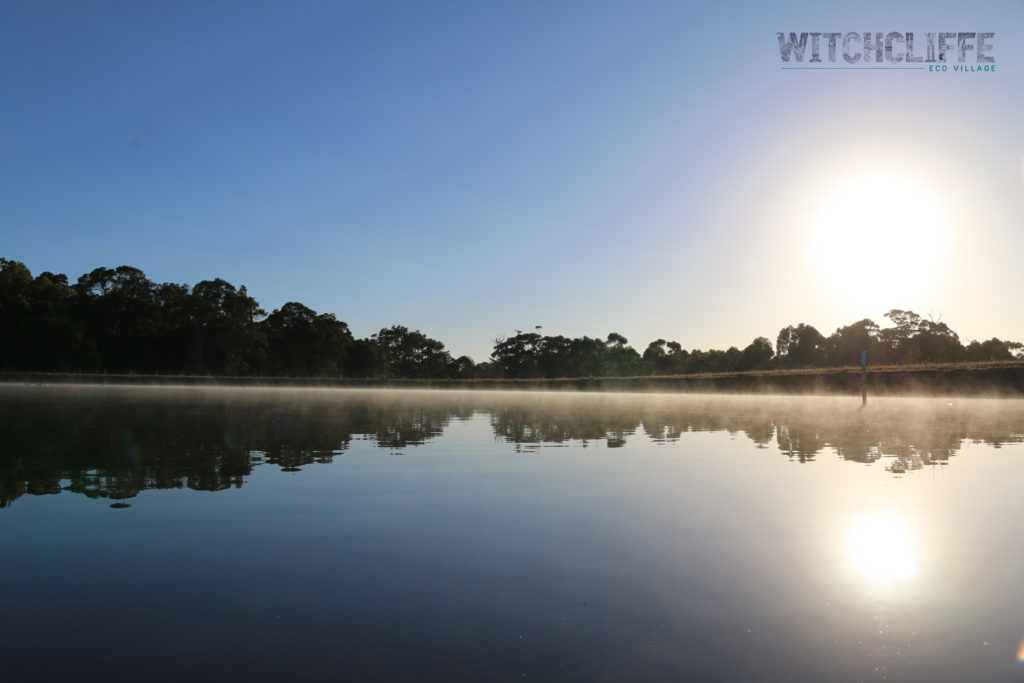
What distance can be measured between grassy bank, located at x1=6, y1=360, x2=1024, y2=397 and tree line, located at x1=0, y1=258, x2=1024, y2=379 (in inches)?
443

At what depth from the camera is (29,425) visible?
72.3ft

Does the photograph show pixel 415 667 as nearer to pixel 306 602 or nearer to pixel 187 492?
pixel 306 602

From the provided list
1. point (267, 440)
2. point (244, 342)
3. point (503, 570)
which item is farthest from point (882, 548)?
point (244, 342)

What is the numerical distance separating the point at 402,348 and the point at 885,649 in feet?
545

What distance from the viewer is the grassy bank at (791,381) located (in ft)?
212

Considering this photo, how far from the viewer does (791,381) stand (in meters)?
82.9

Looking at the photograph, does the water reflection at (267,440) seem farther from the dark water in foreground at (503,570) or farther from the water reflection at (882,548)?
the water reflection at (882,548)

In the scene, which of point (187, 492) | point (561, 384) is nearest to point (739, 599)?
point (187, 492)

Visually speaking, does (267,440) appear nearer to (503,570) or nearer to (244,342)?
(503,570)

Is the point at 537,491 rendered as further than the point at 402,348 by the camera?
No

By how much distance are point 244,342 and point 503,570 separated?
134m

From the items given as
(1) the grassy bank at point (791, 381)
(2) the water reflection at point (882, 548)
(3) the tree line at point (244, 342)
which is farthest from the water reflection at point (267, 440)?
(3) the tree line at point (244, 342)

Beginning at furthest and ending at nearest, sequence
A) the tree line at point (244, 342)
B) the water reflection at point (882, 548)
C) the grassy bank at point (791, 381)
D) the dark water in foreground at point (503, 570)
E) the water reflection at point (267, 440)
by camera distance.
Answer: the tree line at point (244, 342) < the grassy bank at point (791, 381) < the water reflection at point (267, 440) < the water reflection at point (882, 548) < the dark water in foreground at point (503, 570)

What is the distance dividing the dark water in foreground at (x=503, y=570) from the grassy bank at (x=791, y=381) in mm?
61356
